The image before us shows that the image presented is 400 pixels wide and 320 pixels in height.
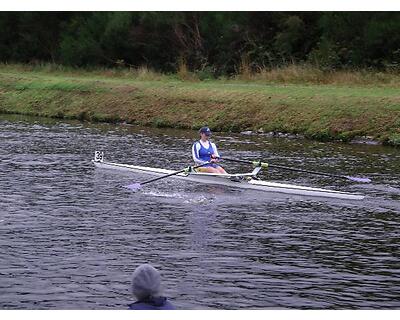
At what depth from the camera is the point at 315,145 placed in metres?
34.2

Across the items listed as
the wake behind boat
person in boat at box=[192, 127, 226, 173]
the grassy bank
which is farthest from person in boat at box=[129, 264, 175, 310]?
the grassy bank

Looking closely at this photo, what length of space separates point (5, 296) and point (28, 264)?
194 centimetres

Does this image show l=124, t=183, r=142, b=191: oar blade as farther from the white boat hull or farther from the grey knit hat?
the grey knit hat

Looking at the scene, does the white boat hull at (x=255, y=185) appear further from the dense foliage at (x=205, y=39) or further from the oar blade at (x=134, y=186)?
the dense foliage at (x=205, y=39)

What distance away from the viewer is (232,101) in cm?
4231

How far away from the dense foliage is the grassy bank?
3.07 metres

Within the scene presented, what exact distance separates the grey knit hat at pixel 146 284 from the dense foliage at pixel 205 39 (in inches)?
1522

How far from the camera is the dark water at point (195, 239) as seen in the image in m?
13.5

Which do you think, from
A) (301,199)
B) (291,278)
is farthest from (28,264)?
(301,199)

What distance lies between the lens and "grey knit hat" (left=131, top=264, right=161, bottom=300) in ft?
27.9

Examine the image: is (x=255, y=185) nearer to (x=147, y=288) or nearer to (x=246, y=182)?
(x=246, y=182)

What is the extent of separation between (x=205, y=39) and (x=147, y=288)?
172 feet

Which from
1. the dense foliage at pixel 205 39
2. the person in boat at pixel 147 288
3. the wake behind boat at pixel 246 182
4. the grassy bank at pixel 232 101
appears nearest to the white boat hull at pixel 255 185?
the wake behind boat at pixel 246 182
